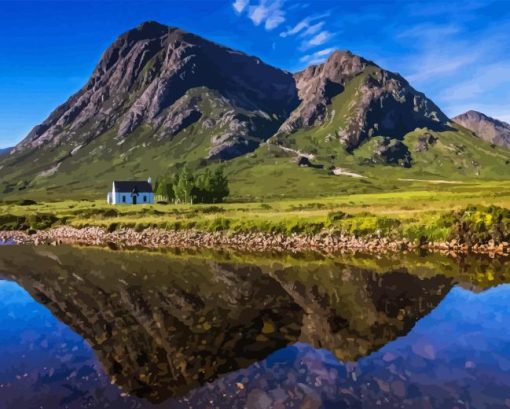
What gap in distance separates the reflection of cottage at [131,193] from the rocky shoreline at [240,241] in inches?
3680

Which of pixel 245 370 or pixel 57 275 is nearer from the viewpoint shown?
pixel 245 370

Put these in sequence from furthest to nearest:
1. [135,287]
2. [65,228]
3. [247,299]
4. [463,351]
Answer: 1. [65,228]
2. [135,287]
3. [247,299]
4. [463,351]

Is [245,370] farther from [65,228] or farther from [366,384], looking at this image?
[65,228]

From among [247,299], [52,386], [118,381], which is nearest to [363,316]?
[247,299]

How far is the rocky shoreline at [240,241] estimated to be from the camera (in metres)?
58.2

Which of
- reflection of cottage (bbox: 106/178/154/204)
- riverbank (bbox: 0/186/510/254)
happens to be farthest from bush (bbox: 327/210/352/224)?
reflection of cottage (bbox: 106/178/154/204)

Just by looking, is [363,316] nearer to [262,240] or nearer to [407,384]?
[407,384]

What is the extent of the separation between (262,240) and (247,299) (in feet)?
109

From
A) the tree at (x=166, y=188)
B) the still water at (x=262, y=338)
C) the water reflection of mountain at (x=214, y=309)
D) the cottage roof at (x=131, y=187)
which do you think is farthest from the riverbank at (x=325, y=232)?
the cottage roof at (x=131, y=187)

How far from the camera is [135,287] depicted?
39938mm

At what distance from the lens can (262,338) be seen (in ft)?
84.4

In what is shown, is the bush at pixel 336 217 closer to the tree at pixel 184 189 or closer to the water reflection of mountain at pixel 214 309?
the water reflection of mountain at pixel 214 309

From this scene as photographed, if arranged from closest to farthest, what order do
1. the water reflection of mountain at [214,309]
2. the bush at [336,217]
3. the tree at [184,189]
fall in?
the water reflection of mountain at [214,309] → the bush at [336,217] → the tree at [184,189]

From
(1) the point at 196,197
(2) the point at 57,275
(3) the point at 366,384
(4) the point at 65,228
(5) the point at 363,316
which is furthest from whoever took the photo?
(1) the point at 196,197
